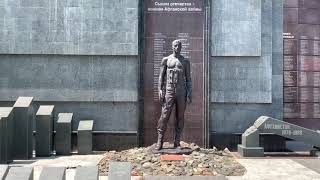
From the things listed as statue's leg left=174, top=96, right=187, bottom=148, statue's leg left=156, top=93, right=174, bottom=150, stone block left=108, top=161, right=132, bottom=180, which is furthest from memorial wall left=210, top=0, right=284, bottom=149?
stone block left=108, top=161, right=132, bottom=180

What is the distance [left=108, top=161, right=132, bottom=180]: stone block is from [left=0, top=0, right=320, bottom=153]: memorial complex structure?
7701mm

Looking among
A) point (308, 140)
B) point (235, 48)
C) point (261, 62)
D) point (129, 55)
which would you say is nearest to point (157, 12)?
point (129, 55)

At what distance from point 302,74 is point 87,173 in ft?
44.4

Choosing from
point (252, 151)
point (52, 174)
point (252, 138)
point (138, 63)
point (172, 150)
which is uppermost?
point (138, 63)

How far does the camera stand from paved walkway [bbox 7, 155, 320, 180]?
12008 millimetres

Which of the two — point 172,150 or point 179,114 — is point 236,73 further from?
point 172,150

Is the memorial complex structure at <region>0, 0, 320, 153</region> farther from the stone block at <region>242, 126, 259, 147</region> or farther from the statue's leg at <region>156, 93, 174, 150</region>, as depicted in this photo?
the statue's leg at <region>156, 93, 174, 150</region>

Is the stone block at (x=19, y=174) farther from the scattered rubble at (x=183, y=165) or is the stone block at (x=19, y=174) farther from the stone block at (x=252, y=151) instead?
the stone block at (x=252, y=151)

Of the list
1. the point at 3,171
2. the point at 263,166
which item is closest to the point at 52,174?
Answer: the point at 3,171

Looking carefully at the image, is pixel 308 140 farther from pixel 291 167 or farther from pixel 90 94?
pixel 90 94

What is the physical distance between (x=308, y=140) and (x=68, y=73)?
8.63 m

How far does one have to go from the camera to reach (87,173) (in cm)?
832

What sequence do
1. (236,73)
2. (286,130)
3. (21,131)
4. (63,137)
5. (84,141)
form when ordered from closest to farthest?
(21,131) < (286,130) < (63,137) < (84,141) < (236,73)

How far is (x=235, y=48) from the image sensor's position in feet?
56.6
